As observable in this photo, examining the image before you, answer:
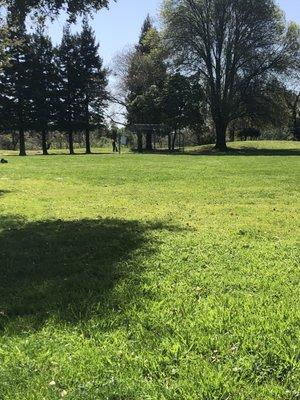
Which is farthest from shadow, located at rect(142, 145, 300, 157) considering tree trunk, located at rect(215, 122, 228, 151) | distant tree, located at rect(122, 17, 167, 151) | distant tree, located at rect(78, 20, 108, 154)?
distant tree, located at rect(78, 20, 108, 154)

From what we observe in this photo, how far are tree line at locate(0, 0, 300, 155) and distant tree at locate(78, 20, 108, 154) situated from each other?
0.10 meters

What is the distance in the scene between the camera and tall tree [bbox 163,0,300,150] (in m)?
40.8

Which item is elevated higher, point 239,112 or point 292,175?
point 239,112

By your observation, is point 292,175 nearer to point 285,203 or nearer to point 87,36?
point 285,203

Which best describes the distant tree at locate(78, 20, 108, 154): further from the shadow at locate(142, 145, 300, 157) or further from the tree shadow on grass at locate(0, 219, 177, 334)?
the tree shadow on grass at locate(0, 219, 177, 334)

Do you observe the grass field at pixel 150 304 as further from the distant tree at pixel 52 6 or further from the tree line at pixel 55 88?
the tree line at pixel 55 88

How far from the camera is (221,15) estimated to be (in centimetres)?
4091

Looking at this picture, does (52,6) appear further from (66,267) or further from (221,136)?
(221,136)

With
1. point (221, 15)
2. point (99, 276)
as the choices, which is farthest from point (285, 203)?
point (221, 15)

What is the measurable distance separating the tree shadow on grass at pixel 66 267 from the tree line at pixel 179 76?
30186 millimetres

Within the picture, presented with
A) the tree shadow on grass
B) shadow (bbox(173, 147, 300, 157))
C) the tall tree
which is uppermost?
the tall tree

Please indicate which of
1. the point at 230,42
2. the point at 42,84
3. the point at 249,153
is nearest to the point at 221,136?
the point at 249,153

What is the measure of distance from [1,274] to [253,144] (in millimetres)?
42412

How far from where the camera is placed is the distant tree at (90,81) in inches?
1962
